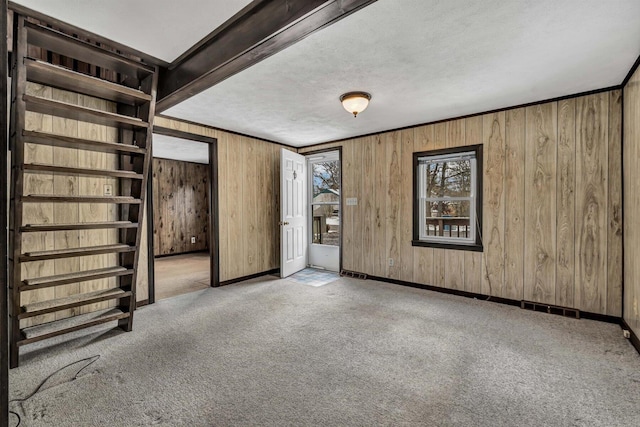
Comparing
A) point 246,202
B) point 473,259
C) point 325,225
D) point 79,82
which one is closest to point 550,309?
point 473,259

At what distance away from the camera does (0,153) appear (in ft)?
2.53

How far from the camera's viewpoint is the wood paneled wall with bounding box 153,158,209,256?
714 cm

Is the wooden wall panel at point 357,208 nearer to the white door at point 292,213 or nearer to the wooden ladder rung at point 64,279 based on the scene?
the white door at point 292,213

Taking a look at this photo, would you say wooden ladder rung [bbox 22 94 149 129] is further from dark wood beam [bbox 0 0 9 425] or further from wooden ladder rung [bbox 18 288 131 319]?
dark wood beam [bbox 0 0 9 425]

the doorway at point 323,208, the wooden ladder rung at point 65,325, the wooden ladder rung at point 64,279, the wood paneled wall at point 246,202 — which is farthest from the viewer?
the doorway at point 323,208

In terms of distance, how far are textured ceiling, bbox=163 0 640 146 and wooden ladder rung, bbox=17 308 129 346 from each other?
2.38 metres

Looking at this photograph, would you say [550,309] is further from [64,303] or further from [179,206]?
[179,206]

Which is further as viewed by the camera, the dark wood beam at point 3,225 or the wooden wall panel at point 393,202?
the wooden wall panel at point 393,202

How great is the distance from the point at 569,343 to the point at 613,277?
3.42ft

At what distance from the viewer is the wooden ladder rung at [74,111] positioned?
82.8 inches

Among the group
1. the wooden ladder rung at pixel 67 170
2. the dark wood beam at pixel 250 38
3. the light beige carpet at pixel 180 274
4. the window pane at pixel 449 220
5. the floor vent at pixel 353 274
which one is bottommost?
the light beige carpet at pixel 180 274

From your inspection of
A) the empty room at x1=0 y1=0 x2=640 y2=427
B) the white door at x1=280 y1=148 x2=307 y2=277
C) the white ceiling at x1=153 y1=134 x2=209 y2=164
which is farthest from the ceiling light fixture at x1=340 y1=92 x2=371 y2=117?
the white ceiling at x1=153 y1=134 x2=209 y2=164

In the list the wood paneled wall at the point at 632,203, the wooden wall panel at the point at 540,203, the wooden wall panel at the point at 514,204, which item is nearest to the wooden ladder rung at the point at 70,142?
the wooden wall panel at the point at 514,204

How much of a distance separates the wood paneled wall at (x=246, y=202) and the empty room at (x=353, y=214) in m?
0.04
